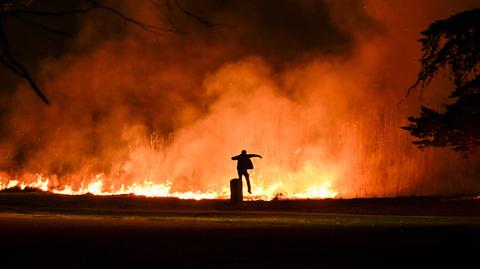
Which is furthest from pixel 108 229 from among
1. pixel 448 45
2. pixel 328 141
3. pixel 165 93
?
pixel 165 93

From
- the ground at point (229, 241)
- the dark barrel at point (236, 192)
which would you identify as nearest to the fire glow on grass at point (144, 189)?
the dark barrel at point (236, 192)

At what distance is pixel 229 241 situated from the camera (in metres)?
11.9

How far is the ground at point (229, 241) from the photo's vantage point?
951 cm

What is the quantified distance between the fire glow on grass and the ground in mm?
9803

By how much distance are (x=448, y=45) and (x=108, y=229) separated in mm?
7622

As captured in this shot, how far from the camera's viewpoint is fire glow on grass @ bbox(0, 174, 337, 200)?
30078 millimetres

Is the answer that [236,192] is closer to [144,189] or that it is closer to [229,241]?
[144,189]

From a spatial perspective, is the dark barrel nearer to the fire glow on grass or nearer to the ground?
the fire glow on grass

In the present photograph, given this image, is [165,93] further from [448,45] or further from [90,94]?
[448,45]

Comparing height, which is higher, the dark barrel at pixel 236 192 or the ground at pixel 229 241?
the dark barrel at pixel 236 192

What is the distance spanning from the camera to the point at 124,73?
4706cm

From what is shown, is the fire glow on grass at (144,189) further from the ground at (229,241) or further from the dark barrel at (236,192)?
the ground at (229,241)

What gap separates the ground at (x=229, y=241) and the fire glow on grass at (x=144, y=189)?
980cm

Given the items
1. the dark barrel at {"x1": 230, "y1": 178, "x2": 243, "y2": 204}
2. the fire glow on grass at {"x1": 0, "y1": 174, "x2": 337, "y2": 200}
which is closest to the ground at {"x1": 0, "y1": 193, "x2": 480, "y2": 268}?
the dark barrel at {"x1": 230, "y1": 178, "x2": 243, "y2": 204}
